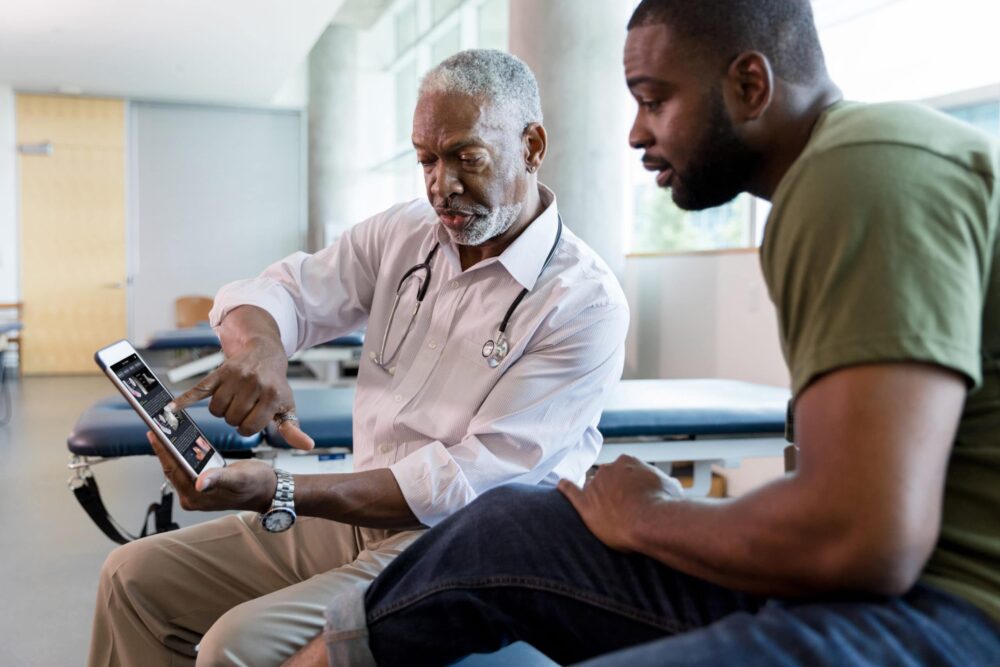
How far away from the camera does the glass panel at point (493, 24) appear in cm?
667

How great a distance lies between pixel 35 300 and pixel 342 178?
11.3ft

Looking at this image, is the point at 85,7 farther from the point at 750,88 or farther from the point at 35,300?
the point at 750,88

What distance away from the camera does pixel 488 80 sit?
1600mm

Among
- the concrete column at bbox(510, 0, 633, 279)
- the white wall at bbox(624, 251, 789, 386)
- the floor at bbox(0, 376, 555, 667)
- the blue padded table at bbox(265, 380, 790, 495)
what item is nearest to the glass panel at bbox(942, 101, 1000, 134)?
the white wall at bbox(624, 251, 789, 386)

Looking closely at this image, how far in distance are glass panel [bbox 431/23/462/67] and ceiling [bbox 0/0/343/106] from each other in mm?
1009

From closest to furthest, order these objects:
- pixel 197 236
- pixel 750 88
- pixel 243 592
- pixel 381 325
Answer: pixel 750 88
pixel 243 592
pixel 381 325
pixel 197 236

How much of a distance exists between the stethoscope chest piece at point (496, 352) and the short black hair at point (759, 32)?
688mm

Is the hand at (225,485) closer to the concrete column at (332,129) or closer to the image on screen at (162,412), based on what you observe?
the image on screen at (162,412)

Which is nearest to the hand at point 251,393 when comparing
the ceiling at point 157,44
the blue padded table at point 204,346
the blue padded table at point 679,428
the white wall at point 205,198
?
the blue padded table at point 679,428

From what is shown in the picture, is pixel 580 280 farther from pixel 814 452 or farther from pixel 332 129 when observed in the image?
pixel 332 129

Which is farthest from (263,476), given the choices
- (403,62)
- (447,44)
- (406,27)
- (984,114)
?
(403,62)

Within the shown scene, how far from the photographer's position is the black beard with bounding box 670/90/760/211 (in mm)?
897

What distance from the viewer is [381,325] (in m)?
1.69

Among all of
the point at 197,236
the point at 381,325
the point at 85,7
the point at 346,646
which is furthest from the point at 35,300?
the point at 346,646
